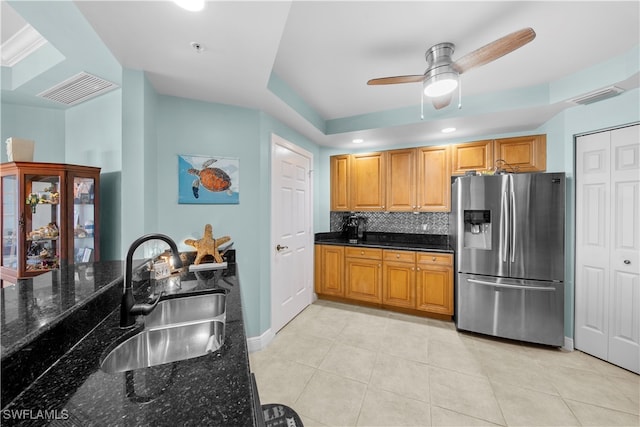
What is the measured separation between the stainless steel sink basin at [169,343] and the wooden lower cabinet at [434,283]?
8.61ft

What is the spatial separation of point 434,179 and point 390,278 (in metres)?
1.44

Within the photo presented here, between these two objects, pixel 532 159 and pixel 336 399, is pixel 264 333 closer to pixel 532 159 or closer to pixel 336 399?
pixel 336 399

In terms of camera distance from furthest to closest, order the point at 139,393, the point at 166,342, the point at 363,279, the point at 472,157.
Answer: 1. the point at 363,279
2. the point at 472,157
3. the point at 166,342
4. the point at 139,393

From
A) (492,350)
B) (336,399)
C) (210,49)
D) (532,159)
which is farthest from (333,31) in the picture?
(492,350)

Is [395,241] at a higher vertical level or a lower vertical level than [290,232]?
lower

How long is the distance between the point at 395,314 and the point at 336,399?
5.58 ft

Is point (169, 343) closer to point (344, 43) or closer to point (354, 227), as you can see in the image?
point (344, 43)

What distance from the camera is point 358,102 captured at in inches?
109

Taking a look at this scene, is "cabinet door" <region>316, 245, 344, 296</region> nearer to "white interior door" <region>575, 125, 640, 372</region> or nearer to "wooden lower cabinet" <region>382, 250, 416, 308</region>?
"wooden lower cabinet" <region>382, 250, 416, 308</region>

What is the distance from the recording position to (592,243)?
2346mm

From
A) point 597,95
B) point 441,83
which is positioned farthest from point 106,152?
point 597,95

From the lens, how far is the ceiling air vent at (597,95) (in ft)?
6.64

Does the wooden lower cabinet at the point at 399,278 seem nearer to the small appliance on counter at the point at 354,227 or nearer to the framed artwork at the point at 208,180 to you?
the small appliance on counter at the point at 354,227

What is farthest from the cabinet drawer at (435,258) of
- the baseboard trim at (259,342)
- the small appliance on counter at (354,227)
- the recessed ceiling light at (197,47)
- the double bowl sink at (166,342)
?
the recessed ceiling light at (197,47)
